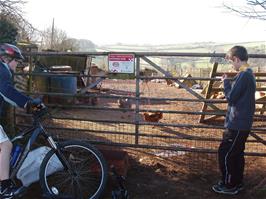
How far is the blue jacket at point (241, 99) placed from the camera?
215 inches

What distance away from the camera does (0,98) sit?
16.9 feet

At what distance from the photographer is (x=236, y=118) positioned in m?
5.61

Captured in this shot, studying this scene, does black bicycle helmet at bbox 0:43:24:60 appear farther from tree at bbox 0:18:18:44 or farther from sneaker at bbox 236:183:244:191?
tree at bbox 0:18:18:44

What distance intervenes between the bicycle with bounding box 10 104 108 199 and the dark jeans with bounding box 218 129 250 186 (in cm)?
157

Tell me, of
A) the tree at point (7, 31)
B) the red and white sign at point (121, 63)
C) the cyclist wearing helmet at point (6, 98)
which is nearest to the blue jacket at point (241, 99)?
the red and white sign at point (121, 63)

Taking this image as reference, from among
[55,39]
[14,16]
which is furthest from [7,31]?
[55,39]

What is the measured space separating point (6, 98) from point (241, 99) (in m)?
2.82

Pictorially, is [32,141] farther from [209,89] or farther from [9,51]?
[209,89]

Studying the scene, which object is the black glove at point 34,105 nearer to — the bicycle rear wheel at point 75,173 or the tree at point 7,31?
the bicycle rear wheel at point 75,173

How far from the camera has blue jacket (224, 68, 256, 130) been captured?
545cm

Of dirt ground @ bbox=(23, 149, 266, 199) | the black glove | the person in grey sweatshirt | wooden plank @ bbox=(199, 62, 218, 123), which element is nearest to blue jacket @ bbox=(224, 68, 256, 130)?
the person in grey sweatshirt

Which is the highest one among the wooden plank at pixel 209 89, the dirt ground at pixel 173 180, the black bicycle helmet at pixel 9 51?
the black bicycle helmet at pixel 9 51

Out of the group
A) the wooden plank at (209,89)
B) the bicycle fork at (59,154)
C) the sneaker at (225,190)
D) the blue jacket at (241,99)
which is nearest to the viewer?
the bicycle fork at (59,154)

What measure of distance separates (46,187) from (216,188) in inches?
87.1
